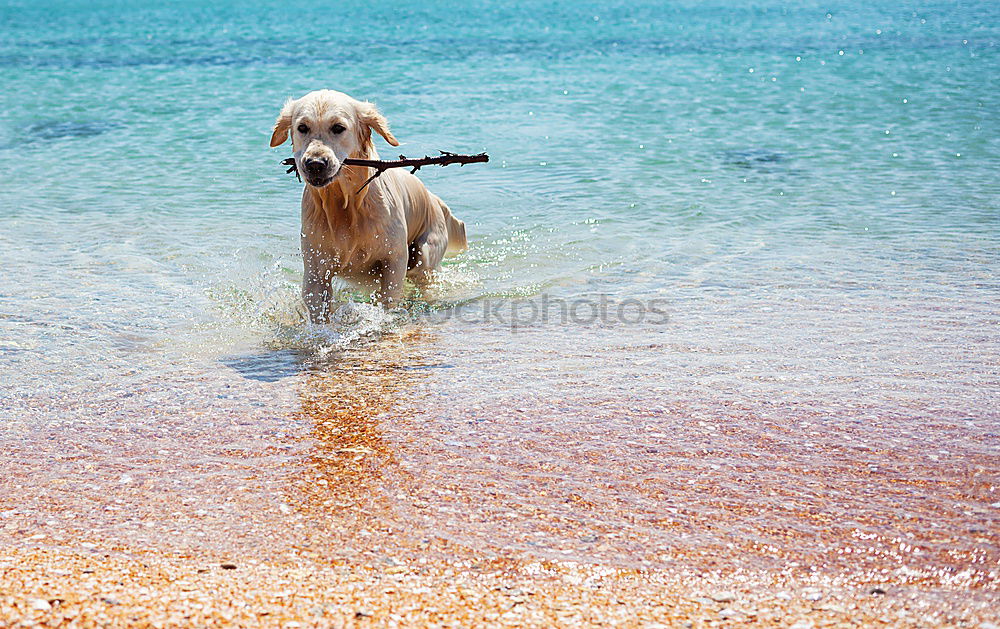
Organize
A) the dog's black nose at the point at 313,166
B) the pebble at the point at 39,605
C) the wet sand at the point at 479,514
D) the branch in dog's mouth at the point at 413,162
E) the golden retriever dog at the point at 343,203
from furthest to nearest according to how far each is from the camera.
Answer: the golden retriever dog at the point at 343,203 < the dog's black nose at the point at 313,166 < the branch in dog's mouth at the point at 413,162 < the wet sand at the point at 479,514 < the pebble at the point at 39,605

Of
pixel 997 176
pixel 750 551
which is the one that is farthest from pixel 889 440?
pixel 997 176

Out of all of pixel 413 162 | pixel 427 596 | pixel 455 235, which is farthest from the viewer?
pixel 455 235

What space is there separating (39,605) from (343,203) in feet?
11.5

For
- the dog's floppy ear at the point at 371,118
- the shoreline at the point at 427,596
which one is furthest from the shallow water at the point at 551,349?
the dog's floppy ear at the point at 371,118

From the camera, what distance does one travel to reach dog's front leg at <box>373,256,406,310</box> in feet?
21.2

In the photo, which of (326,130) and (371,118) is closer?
(326,130)

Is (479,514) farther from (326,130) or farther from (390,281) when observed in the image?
(390,281)

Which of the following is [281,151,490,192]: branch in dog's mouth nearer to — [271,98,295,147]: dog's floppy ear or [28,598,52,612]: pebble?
[271,98,295,147]: dog's floppy ear

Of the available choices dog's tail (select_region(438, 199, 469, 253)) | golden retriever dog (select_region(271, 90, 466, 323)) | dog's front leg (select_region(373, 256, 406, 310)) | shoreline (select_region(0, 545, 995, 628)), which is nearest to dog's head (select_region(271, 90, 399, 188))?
golden retriever dog (select_region(271, 90, 466, 323))

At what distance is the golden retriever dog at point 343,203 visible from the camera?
577 centimetres

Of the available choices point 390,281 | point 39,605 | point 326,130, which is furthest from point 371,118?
point 39,605

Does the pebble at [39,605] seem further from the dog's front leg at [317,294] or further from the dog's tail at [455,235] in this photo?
the dog's tail at [455,235]

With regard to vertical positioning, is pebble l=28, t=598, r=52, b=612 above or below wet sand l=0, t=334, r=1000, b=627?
above

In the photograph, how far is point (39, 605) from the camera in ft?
9.73
